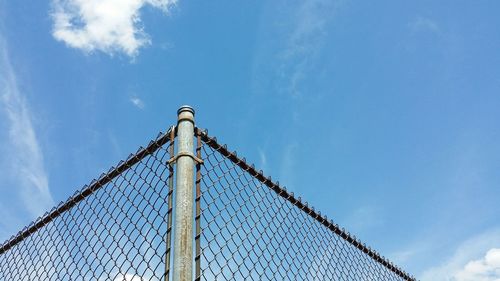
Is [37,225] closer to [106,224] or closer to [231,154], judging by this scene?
[106,224]

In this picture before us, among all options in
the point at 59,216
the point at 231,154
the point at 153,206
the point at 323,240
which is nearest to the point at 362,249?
the point at 323,240

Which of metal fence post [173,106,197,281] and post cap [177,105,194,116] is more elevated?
post cap [177,105,194,116]

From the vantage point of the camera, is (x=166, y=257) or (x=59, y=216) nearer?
(x=166, y=257)

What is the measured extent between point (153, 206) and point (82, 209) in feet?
2.86

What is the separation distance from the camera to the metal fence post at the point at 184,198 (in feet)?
6.29

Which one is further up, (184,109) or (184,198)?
(184,109)

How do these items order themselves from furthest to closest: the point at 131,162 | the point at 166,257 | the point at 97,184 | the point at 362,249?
the point at 362,249, the point at 97,184, the point at 131,162, the point at 166,257

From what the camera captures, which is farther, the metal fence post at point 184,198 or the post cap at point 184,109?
the post cap at point 184,109

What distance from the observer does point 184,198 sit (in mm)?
2082

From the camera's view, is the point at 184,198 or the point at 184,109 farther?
the point at 184,109

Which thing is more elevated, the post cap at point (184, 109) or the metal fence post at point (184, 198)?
the post cap at point (184, 109)

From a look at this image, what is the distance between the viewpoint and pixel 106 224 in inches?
107

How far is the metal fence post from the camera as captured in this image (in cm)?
192

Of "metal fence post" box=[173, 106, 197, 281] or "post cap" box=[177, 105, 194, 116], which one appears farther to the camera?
"post cap" box=[177, 105, 194, 116]
